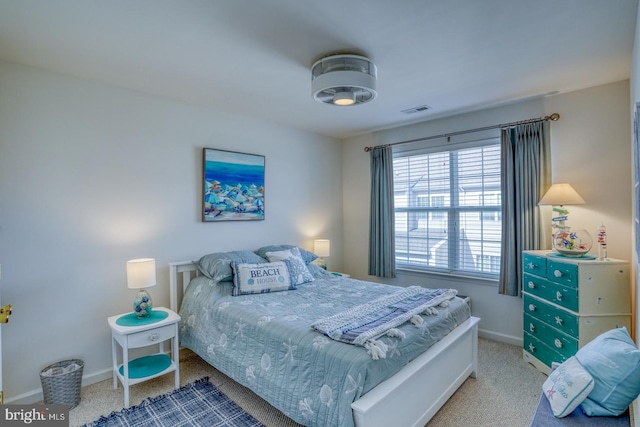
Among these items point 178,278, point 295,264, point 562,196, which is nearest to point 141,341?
point 178,278

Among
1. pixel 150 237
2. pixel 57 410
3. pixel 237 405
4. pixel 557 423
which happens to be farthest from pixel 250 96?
pixel 557 423

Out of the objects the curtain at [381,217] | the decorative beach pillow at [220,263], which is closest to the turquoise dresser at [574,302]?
the curtain at [381,217]

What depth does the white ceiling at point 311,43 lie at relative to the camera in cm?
182

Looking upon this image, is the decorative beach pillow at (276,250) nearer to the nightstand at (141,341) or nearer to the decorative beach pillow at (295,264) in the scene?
the decorative beach pillow at (295,264)

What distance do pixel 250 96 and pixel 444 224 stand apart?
2.71m

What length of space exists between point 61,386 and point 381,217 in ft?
11.9

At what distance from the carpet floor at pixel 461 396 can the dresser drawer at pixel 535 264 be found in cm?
87

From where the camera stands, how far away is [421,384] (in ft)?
6.92

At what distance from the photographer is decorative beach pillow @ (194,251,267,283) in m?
2.99

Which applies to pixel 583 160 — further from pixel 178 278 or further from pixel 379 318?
pixel 178 278

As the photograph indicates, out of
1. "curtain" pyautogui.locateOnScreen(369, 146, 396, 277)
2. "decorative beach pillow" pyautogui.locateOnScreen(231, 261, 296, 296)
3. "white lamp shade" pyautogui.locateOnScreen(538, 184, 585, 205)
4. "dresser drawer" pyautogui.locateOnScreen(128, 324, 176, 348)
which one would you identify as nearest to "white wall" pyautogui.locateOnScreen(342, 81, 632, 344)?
"white lamp shade" pyautogui.locateOnScreen(538, 184, 585, 205)

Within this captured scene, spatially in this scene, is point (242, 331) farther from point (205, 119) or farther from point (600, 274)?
point (600, 274)

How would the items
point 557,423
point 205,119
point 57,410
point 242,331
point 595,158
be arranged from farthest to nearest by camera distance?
point 205,119 → point 595,158 → point 242,331 → point 57,410 → point 557,423

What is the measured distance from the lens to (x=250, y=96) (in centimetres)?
316
